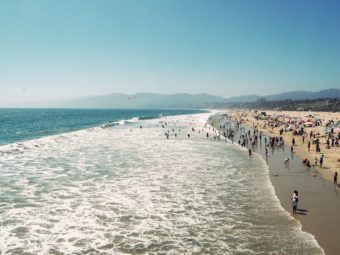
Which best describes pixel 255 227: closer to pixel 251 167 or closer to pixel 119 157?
pixel 251 167

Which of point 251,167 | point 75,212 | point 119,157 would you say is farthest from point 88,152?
point 75,212

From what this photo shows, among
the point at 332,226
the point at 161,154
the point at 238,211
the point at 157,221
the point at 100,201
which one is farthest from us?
the point at 161,154

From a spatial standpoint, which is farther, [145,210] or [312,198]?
[312,198]

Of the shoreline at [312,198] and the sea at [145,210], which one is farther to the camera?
the shoreline at [312,198]

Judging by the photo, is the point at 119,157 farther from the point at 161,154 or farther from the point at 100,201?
the point at 100,201

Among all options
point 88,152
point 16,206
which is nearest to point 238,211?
point 16,206

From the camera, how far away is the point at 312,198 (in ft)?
79.7

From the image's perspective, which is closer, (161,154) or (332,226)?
(332,226)

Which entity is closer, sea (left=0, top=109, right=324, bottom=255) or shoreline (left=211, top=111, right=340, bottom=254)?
sea (left=0, top=109, right=324, bottom=255)

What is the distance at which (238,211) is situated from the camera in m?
22.1

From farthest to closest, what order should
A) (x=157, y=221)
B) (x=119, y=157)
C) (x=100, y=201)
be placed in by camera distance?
1. (x=119, y=157)
2. (x=100, y=201)
3. (x=157, y=221)

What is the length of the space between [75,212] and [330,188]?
1854 centimetres

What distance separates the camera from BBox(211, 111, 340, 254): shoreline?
18000mm

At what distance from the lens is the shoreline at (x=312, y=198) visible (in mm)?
18000
